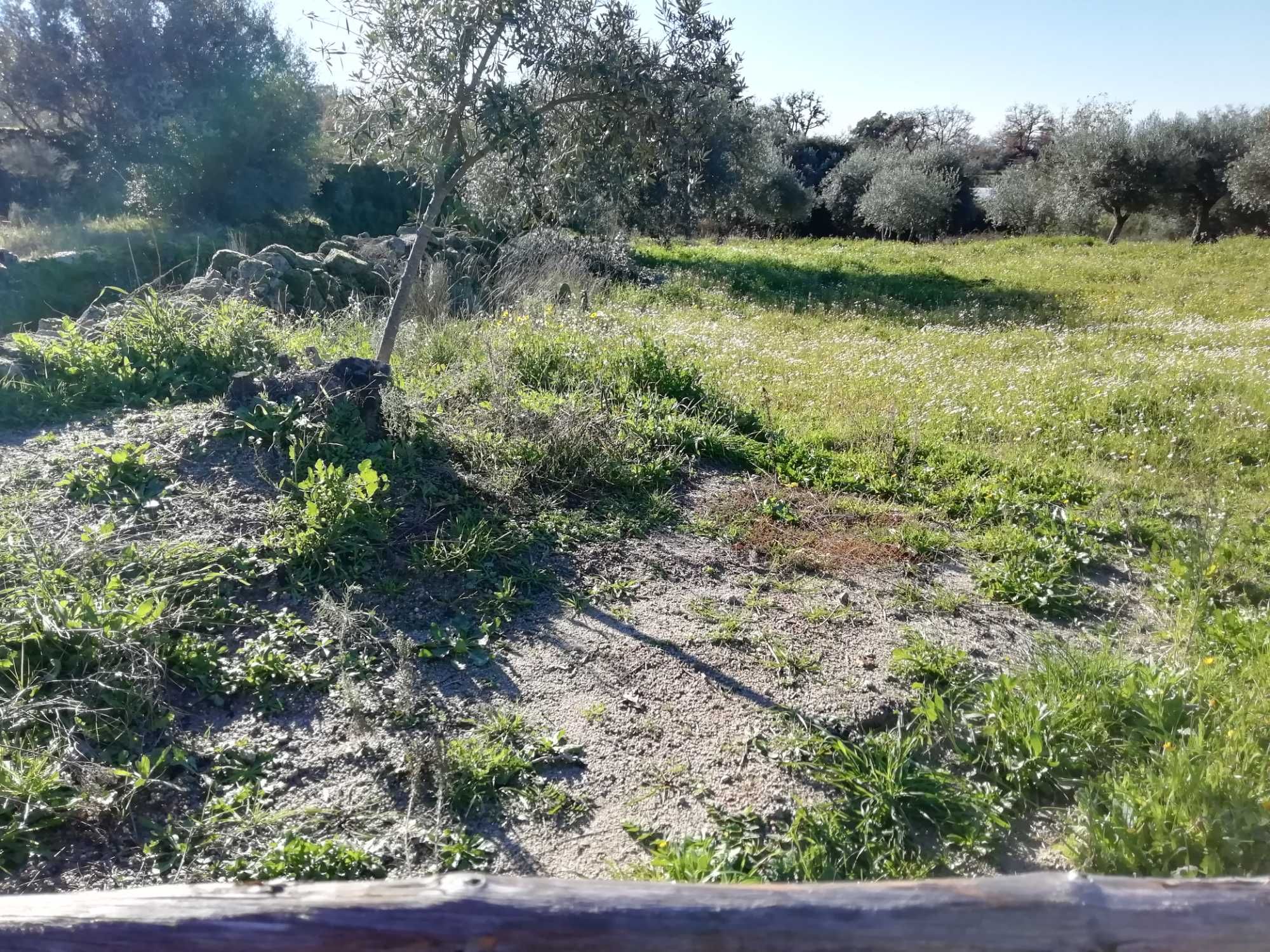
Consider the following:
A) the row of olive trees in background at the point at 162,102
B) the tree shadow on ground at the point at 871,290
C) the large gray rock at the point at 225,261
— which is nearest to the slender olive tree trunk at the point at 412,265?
the large gray rock at the point at 225,261

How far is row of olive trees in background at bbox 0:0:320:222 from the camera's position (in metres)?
19.1

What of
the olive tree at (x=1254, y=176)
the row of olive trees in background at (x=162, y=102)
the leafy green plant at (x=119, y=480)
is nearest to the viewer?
the leafy green plant at (x=119, y=480)

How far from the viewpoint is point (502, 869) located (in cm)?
294

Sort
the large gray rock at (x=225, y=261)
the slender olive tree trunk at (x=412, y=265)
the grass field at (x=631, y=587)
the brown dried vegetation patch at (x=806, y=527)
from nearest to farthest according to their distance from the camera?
the grass field at (x=631, y=587) → the brown dried vegetation patch at (x=806, y=527) → the slender olive tree trunk at (x=412, y=265) → the large gray rock at (x=225, y=261)

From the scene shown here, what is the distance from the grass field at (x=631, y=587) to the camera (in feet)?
10.0

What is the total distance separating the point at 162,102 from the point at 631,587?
20.5 m

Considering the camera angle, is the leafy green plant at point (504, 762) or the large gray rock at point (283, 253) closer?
the leafy green plant at point (504, 762)

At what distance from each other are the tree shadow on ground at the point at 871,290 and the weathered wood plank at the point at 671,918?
41.7 feet

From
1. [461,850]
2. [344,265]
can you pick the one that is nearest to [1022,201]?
[344,265]

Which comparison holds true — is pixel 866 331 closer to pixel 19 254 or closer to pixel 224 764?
pixel 224 764

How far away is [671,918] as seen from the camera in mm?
1580

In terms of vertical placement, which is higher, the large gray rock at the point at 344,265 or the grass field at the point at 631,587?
the large gray rock at the point at 344,265

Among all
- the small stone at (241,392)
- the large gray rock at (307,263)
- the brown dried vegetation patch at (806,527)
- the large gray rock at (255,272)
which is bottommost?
the brown dried vegetation patch at (806,527)

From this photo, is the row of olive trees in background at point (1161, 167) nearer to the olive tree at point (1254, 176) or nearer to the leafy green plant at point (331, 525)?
the olive tree at point (1254, 176)
